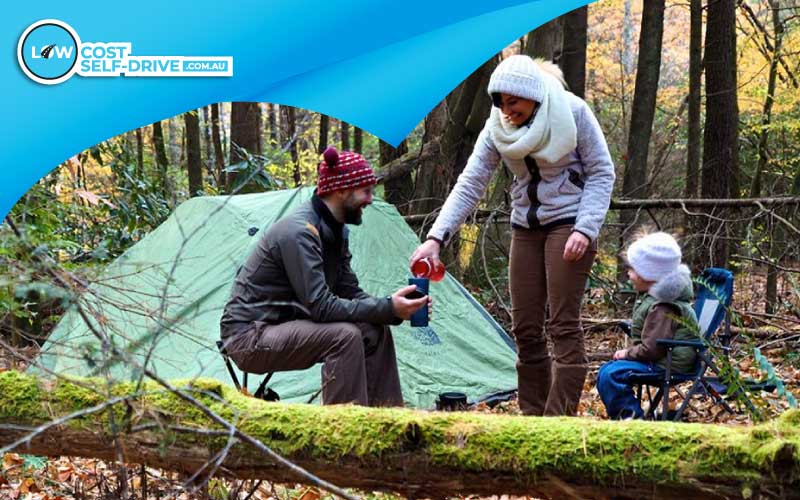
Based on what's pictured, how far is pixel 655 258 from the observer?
3.98m

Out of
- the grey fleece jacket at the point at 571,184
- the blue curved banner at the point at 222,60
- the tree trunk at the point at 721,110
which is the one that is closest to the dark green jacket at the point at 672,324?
the grey fleece jacket at the point at 571,184

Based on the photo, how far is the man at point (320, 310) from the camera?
11.2ft

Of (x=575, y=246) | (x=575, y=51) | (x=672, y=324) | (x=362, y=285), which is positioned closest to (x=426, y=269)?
(x=575, y=246)

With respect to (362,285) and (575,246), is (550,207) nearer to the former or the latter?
(575,246)

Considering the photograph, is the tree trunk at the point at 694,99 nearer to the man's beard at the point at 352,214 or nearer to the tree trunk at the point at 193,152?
the tree trunk at the point at 193,152

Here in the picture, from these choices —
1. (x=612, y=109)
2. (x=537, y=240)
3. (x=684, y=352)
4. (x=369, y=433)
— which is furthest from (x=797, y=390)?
(x=612, y=109)

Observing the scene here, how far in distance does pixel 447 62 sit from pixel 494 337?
5.25 ft

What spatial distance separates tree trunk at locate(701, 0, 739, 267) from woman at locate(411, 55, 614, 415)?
448 cm

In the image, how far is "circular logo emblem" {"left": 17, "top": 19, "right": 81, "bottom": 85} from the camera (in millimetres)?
4223

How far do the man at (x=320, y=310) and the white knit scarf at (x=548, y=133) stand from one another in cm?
58

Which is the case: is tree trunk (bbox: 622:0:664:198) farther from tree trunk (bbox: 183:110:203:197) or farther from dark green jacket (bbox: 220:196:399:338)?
dark green jacket (bbox: 220:196:399:338)

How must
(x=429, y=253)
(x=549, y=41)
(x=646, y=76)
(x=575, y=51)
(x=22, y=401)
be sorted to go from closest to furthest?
(x=22, y=401)
(x=429, y=253)
(x=549, y=41)
(x=575, y=51)
(x=646, y=76)

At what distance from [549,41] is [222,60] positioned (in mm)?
3779

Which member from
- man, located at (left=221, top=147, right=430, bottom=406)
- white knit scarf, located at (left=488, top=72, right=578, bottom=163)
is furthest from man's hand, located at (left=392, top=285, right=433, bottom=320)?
white knit scarf, located at (left=488, top=72, right=578, bottom=163)
